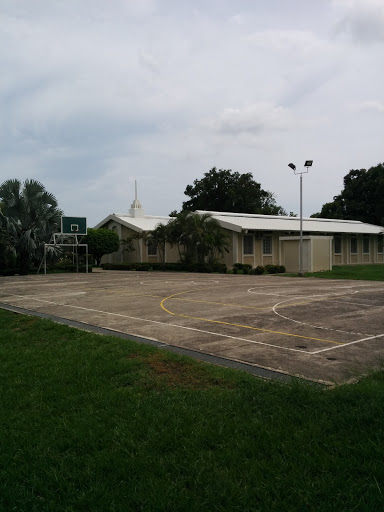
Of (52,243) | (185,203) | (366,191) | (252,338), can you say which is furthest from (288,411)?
(185,203)

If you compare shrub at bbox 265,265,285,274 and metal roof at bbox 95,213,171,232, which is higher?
metal roof at bbox 95,213,171,232

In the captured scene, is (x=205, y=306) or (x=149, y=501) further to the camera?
A: (x=205, y=306)

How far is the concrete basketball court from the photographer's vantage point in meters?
7.54

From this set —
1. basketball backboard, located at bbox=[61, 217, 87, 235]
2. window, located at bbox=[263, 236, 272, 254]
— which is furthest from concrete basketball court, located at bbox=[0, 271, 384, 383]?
window, located at bbox=[263, 236, 272, 254]

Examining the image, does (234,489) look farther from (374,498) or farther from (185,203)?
(185,203)

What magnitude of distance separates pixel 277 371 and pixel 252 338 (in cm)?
254

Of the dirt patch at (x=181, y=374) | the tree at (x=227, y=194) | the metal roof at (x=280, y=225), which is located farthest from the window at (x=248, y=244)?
the dirt patch at (x=181, y=374)

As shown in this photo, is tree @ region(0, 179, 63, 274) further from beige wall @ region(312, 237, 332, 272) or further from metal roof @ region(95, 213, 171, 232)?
beige wall @ region(312, 237, 332, 272)

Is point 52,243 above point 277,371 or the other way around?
above

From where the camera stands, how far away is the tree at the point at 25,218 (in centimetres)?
3384

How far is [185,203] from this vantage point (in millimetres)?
68938

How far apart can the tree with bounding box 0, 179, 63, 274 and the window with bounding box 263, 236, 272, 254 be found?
56.7ft

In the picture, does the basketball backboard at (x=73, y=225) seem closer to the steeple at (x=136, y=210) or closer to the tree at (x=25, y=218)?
the tree at (x=25, y=218)

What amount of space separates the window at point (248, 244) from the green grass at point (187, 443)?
1244 inches
